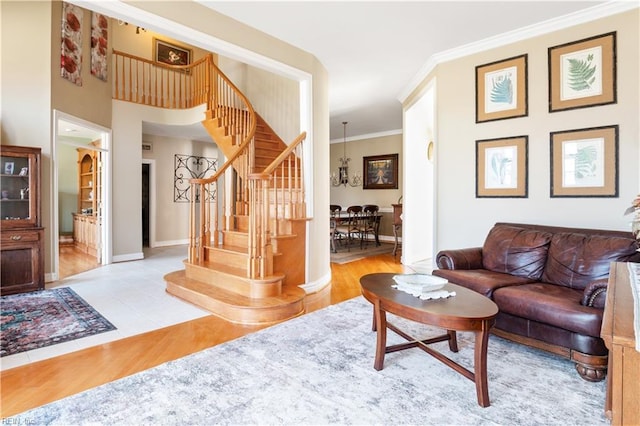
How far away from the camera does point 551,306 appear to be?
7.34 feet

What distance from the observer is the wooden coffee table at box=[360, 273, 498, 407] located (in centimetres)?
179

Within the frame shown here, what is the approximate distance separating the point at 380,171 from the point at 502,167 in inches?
216

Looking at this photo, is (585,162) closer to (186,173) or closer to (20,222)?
(20,222)

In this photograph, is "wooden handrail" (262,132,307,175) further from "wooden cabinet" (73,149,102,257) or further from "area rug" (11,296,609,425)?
"wooden cabinet" (73,149,102,257)

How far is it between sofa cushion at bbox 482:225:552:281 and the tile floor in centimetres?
294

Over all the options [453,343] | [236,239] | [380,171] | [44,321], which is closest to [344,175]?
[380,171]

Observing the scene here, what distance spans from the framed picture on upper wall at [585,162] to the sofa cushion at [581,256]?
25.1 inches

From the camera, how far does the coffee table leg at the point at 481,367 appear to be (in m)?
1.80

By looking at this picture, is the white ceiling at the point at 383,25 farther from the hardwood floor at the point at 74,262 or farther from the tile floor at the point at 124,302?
the hardwood floor at the point at 74,262

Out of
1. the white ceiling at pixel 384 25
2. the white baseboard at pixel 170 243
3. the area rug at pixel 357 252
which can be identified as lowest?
the area rug at pixel 357 252

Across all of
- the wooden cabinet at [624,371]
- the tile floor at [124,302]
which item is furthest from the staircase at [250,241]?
the wooden cabinet at [624,371]

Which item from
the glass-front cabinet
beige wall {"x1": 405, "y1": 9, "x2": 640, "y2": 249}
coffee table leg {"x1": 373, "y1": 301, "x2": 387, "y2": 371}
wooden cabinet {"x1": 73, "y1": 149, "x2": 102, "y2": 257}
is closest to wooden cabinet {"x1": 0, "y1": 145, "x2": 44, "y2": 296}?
the glass-front cabinet

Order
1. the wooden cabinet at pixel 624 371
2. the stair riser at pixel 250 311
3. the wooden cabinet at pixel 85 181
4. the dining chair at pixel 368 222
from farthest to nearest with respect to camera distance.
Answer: the dining chair at pixel 368 222 < the wooden cabinet at pixel 85 181 < the stair riser at pixel 250 311 < the wooden cabinet at pixel 624 371

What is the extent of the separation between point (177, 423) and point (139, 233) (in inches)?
213
